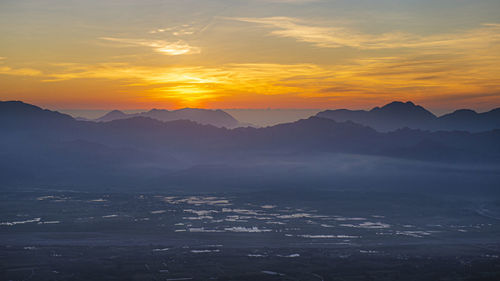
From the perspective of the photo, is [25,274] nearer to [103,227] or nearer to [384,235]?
[103,227]

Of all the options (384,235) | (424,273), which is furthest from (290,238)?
(424,273)

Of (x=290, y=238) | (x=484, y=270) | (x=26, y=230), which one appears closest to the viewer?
(x=484, y=270)

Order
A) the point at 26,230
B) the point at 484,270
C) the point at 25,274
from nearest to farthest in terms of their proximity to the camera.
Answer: the point at 25,274
the point at 484,270
the point at 26,230

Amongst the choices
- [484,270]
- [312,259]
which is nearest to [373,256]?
[312,259]

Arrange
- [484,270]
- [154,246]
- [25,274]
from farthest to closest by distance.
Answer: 1. [154,246]
2. [484,270]
3. [25,274]

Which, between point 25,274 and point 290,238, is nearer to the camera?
point 25,274

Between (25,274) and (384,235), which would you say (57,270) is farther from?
(384,235)

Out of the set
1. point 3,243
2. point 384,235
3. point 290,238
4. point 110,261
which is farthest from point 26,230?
point 384,235

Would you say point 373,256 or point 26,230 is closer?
point 373,256

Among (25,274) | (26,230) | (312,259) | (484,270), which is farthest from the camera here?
(26,230)
